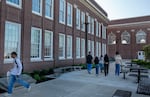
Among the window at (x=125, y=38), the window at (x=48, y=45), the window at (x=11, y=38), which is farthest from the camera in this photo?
the window at (x=125, y=38)

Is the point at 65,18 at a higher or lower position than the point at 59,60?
higher

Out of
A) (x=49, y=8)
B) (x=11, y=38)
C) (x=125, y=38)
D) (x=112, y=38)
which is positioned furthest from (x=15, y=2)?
(x=112, y=38)

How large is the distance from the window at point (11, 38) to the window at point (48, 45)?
3.55 meters

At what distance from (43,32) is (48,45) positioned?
1528 mm

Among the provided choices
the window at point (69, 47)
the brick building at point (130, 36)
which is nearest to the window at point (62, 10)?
the window at point (69, 47)

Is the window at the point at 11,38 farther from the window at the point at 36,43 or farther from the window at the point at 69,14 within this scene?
the window at the point at 69,14

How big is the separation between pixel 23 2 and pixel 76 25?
10.2 metres

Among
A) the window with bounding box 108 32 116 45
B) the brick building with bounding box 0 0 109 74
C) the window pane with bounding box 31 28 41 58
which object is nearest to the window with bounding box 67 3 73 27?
the brick building with bounding box 0 0 109 74

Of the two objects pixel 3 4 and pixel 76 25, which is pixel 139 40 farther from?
pixel 3 4

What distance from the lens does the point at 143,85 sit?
948 cm

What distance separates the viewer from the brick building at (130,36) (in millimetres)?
45594

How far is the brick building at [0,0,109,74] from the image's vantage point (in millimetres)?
11601

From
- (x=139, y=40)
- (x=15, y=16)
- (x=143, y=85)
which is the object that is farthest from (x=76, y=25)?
(x=139, y=40)

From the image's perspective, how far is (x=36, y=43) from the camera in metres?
14.4
